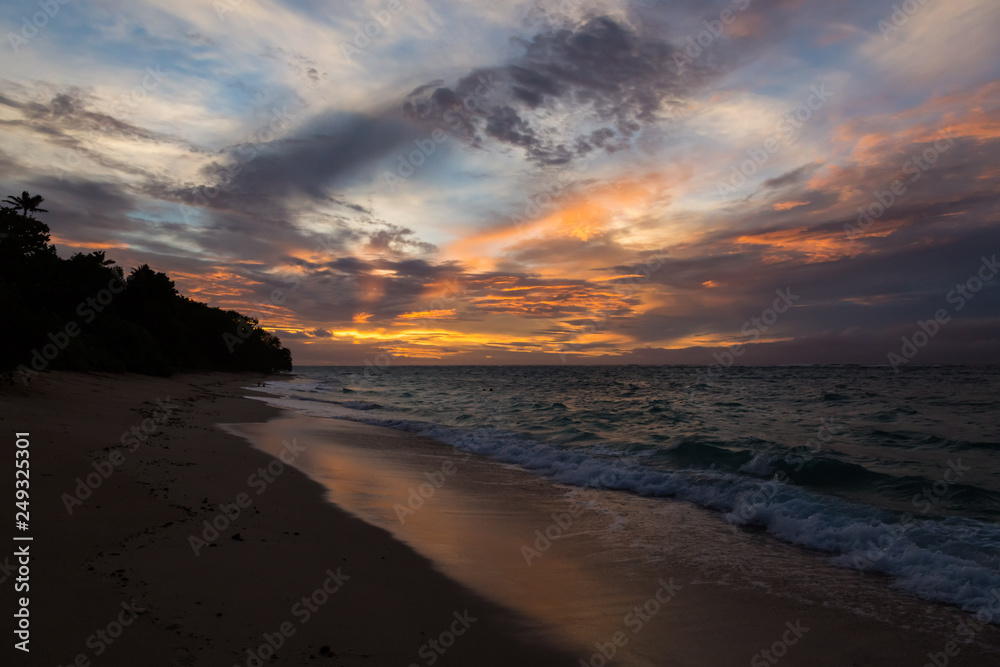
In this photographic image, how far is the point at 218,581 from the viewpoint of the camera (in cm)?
507

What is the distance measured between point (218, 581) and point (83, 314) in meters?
34.5

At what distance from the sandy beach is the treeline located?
17.8 feet

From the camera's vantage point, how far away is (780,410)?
27.5m

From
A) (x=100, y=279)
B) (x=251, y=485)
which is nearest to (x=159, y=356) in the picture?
(x=100, y=279)

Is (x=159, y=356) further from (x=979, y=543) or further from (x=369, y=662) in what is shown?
(x=979, y=543)

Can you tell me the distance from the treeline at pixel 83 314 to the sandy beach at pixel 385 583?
543 cm

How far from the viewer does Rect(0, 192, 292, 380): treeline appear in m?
14.9

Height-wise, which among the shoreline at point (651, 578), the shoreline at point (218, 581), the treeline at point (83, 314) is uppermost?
the treeline at point (83, 314)

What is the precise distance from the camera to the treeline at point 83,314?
14.9 meters

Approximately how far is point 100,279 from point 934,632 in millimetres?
44651

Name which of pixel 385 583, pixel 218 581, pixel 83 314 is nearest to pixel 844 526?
pixel 385 583

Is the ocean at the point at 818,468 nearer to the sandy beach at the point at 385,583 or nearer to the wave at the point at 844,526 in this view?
the wave at the point at 844,526

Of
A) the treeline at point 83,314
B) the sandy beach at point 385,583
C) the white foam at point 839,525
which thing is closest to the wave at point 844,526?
the white foam at point 839,525

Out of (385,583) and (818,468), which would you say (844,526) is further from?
(385,583)
